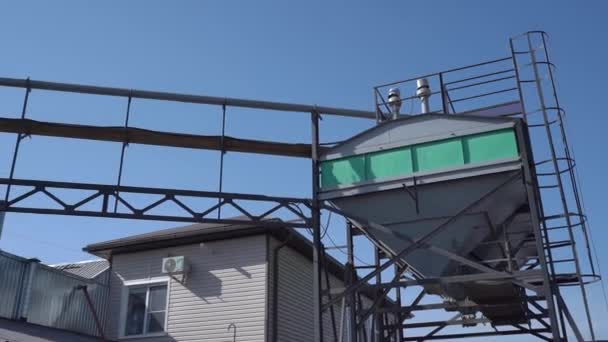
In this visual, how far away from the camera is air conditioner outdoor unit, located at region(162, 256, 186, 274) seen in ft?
57.4

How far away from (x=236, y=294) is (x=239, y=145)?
5.20 meters

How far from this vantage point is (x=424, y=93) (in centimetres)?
1341

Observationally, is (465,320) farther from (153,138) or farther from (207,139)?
(153,138)

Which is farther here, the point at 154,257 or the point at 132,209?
the point at 154,257

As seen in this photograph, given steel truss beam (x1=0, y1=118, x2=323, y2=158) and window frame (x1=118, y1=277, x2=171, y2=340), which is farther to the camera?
Answer: window frame (x1=118, y1=277, x2=171, y2=340)

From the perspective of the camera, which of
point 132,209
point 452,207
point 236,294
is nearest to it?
point 452,207

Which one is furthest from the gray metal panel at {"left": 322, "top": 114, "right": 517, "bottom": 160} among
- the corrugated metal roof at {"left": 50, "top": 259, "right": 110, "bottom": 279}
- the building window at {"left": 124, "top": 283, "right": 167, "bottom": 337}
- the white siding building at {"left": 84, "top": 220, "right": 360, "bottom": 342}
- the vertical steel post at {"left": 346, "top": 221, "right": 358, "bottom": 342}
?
the corrugated metal roof at {"left": 50, "top": 259, "right": 110, "bottom": 279}

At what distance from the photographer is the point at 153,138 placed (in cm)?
1328

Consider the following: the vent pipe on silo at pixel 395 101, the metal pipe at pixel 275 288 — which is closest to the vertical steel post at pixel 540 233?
the vent pipe on silo at pixel 395 101

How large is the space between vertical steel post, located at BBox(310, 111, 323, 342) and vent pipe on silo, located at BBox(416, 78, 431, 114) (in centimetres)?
226

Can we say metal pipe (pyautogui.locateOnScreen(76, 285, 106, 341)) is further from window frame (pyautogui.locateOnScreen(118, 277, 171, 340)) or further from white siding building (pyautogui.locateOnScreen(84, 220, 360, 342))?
window frame (pyautogui.locateOnScreen(118, 277, 171, 340))

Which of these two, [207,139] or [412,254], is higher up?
[207,139]

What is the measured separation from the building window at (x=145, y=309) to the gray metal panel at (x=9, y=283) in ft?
10.3

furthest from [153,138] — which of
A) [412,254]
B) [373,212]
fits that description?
[412,254]
